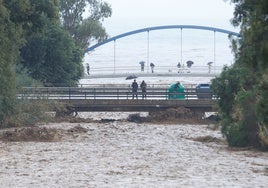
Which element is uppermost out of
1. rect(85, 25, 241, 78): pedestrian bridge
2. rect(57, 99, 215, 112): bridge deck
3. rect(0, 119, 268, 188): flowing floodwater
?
rect(85, 25, 241, 78): pedestrian bridge

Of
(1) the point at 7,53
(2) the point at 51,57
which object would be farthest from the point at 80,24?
(1) the point at 7,53

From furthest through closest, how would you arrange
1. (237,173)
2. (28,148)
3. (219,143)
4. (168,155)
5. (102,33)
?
(102,33)
(219,143)
(28,148)
(168,155)
(237,173)

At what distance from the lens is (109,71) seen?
122 metres

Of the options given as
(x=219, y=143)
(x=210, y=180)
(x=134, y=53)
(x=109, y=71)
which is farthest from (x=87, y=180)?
(x=134, y=53)

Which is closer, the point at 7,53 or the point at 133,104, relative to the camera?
the point at 7,53

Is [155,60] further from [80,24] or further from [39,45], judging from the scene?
[39,45]

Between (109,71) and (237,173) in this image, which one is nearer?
(237,173)

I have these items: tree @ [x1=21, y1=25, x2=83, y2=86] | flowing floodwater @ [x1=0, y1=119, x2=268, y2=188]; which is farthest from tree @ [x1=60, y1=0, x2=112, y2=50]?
flowing floodwater @ [x1=0, y1=119, x2=268, y2=188]

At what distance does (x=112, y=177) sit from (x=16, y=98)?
72.7 feet

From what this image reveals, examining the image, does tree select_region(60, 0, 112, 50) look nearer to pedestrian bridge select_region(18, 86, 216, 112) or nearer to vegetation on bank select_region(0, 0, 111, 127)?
vegetation on bank select_region(0, 0, 111, 127)

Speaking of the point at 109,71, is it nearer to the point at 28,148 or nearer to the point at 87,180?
the point at 28,148

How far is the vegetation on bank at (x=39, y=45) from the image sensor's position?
157 ft

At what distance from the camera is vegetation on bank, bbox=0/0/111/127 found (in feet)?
157

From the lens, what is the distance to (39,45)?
72.0m
